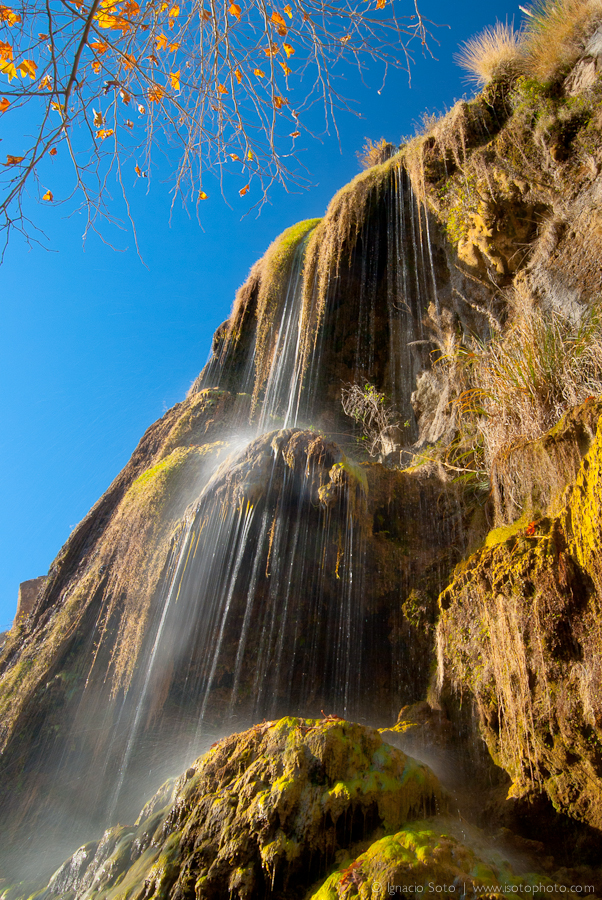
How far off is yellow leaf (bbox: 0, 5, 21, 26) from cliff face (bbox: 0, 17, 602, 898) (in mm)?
3824

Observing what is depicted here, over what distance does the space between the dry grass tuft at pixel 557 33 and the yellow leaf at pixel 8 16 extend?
7.59m

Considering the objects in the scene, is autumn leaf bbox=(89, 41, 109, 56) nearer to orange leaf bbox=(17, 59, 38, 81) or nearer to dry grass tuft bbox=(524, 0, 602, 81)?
orange leaf bbox=(17, 59, 38, 81)

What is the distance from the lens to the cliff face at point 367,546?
3.17 meters

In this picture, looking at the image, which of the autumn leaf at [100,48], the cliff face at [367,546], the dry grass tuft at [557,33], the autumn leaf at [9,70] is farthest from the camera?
the dry grass tuft at [557,33]

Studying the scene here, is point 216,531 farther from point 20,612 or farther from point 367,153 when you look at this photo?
point 367,153

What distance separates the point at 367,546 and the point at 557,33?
771 centimetres

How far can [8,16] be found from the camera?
242 centimetres

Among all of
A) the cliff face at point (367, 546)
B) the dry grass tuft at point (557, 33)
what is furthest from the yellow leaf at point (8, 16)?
the dry grass tuft at point (557, 33)

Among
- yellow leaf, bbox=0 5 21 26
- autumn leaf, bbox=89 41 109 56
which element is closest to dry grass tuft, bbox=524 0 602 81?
autumn leaf, bbox=89 41 109 56

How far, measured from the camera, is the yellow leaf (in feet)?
7.84

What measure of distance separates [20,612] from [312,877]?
10.8 meters

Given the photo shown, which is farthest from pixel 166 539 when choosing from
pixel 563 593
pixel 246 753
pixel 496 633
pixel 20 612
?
pixel 20 612

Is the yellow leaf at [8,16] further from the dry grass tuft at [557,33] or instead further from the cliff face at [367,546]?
the dry grass tuft at [557,33]

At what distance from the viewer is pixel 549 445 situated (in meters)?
3.76
